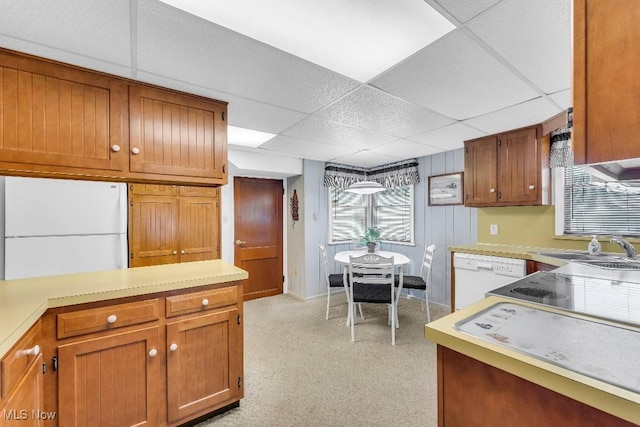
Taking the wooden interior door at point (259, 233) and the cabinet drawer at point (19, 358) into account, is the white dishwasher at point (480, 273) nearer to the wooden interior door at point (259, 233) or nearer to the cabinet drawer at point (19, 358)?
the wooden interior door at point (259, 233)

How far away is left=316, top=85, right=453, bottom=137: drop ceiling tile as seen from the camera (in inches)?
83.3

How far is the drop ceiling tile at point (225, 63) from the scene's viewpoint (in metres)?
1.32

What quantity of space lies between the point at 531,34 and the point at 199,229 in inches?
122

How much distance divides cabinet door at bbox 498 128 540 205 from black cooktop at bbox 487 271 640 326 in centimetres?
151

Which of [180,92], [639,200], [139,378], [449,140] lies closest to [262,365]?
[139,378]

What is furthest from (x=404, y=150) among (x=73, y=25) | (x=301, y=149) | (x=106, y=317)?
(x=106, y=317)

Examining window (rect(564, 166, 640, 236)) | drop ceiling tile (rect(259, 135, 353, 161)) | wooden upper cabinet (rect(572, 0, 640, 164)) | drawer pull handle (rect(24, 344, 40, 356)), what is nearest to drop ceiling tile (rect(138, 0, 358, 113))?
drop ceiling tile (rect(259, 135, 353, 161))

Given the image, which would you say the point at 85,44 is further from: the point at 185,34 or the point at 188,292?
the point at 188,292

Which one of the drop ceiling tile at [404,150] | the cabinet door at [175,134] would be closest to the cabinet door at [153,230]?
the cabinet door at [175,134]

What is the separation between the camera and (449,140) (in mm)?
3320

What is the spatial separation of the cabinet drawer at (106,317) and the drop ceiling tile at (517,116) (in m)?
2.98

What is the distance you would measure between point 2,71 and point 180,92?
2.91ft

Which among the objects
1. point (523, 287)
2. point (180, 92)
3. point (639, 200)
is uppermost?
point (180, 92)

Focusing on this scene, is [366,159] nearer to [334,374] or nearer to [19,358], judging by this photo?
[334,374]
